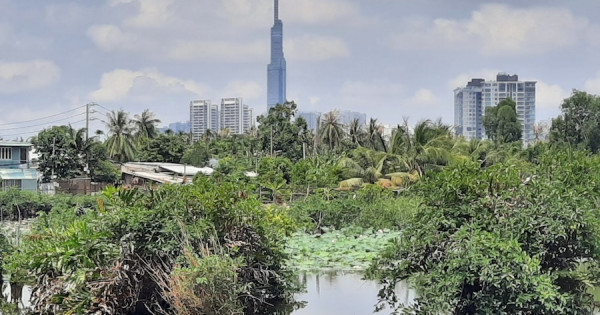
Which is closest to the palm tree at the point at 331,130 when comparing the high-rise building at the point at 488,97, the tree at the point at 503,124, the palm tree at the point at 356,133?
the palm tree at the point at 356,133

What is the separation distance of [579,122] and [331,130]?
13122mm

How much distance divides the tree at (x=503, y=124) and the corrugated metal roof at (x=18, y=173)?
77.0 feet

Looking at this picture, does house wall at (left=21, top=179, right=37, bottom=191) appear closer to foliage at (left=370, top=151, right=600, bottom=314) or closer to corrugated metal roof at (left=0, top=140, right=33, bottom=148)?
corrugated metal roof at (left=0, top=140, right=33, bottom=148)

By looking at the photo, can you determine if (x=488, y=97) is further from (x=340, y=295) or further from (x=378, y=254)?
(x=378, y=254)

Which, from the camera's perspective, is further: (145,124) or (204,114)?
(204,114)

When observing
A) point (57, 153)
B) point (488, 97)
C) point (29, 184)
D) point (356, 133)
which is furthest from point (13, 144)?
point (488, 97)

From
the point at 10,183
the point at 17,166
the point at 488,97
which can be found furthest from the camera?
the point at 488,97

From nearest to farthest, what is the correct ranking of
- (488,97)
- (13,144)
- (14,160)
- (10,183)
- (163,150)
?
(10,183), (13,144), (14,160), (163,150), (488,97)

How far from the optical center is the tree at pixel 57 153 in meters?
32.2

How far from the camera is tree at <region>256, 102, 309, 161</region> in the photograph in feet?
117

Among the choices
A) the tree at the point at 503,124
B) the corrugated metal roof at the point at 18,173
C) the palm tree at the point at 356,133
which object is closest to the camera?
the corrugated metal roof at the point at 18,173

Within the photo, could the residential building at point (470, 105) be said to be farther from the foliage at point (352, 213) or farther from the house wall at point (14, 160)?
the foliage at point (352, 213)

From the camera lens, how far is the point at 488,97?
330 ft

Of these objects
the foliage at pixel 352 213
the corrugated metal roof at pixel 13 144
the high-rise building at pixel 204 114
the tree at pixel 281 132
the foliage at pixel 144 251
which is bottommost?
the foliage at pixel 352 213
